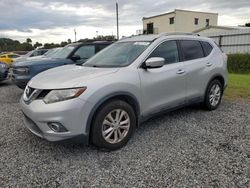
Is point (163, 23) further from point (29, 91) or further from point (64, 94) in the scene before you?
point (64, 94)

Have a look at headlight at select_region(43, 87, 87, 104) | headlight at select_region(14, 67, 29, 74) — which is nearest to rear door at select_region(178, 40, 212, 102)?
headlight at select_region(43, 87, 87, 104)

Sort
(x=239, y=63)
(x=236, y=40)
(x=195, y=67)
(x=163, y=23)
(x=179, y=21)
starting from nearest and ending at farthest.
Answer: (x=195, y=67) → (x=239, y=63) → (x=236, y=40) → (x=179, y=21) → (x=163, y=23)

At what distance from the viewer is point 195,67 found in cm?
446

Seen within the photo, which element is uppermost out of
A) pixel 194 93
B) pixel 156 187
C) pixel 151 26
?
pixel 151 26

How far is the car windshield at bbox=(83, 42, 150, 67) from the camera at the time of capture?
3.75m

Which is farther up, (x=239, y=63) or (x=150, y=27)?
(x=150, y=27)

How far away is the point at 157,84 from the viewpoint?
3.73 meters

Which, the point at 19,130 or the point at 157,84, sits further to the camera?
the point at 19,130

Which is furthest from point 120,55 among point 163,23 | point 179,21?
point 163,23

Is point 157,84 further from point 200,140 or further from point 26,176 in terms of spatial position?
point 26,176

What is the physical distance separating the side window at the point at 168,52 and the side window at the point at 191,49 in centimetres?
22

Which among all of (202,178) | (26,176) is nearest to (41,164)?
(26,176)

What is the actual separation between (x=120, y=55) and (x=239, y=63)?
11805 millimetres

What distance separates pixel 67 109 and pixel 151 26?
45262 millimetres
